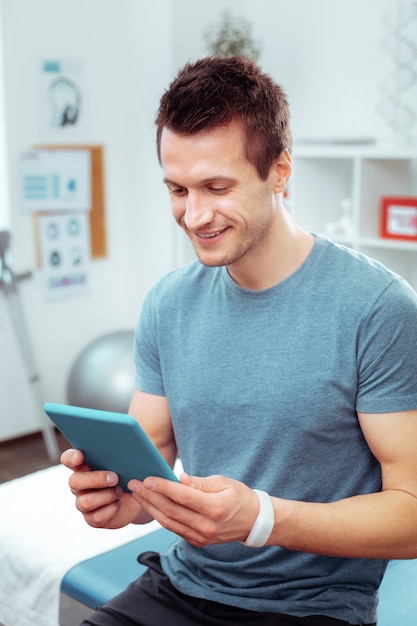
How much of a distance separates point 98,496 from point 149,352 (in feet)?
0.96

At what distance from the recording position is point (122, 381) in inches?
129

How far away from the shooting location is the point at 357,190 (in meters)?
3.06

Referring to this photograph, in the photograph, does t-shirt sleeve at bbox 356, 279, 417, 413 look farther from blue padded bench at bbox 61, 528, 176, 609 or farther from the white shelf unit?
the white shelf unit

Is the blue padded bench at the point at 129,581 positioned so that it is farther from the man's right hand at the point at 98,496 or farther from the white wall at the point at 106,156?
the white wall at the point at 106,156

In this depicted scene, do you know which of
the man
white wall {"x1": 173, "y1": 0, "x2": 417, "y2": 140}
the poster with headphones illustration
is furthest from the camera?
the poster with headphones illustration

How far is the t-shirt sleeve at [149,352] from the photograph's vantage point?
58.2 inches

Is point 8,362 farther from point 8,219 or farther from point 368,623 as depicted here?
point 368,623

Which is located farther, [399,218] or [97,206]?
[97,206]

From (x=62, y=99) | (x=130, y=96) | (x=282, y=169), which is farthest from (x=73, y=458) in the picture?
(x=130, y=96)

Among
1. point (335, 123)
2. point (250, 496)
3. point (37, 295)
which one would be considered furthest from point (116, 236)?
point (250, 496)

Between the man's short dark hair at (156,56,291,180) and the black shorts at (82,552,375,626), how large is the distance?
Answer: 671 millimetres

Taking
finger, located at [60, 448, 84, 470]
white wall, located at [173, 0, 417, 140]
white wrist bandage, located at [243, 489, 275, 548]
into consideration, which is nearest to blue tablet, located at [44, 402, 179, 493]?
finger, located at [60, 448, 84, 470]

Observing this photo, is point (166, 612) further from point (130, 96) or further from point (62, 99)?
point (130, 96)

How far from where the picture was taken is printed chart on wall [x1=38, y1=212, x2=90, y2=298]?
11.7ft
